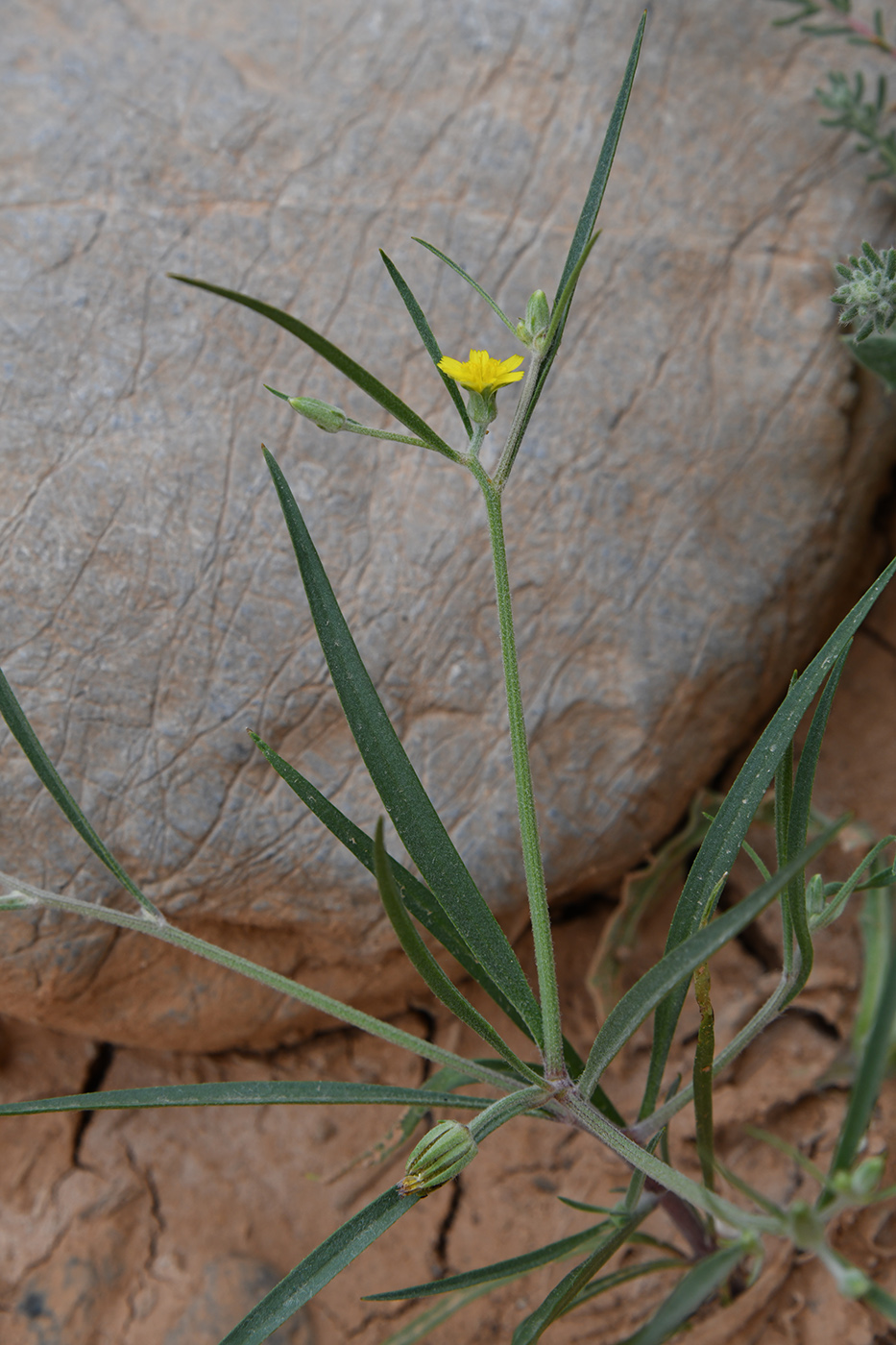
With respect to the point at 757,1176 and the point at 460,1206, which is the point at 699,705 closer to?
the point at 757,1176

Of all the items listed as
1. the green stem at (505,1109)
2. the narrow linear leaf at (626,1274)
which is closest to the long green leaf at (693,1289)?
the green stem at (505,1109)

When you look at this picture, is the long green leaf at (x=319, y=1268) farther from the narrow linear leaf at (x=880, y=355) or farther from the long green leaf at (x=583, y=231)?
the narrow linear leaf at (x=880, y=355)

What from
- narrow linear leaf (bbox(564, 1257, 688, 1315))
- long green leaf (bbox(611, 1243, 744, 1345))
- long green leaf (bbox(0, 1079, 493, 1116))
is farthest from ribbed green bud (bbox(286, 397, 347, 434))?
narrow linear leaf (bbox(564, 1257, 688, 1315))

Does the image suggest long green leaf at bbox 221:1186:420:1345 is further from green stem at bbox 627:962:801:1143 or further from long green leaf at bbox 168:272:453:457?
long green leaf at bbox 168:272:453:457

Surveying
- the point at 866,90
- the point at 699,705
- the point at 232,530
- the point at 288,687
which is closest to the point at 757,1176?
the point at 699,705

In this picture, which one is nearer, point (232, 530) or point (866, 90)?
point (232, 530)

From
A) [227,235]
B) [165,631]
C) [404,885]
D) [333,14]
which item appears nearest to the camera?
[404,885]

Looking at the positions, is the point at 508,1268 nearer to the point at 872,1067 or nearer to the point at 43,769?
the point at 872,1067
